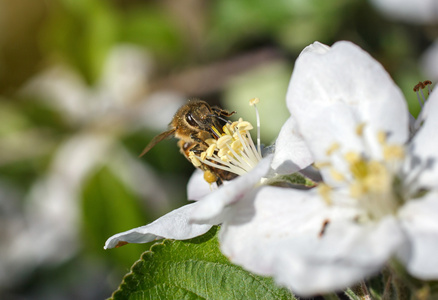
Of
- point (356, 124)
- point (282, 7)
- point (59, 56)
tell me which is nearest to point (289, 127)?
point (356, 124)

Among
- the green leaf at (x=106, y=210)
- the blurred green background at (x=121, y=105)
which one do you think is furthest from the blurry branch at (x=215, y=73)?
the green leaf at (x=106, y=210)

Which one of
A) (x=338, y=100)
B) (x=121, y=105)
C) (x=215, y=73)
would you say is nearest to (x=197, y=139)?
(x=338, y=100)

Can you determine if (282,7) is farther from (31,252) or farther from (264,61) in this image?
(31,252)

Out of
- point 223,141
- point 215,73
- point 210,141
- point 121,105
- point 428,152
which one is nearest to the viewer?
point 428,152

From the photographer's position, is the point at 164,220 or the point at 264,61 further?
the point at 264,61

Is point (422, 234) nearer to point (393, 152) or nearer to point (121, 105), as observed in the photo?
point (393, 152)

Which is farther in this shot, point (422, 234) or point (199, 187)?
point (199, 187)

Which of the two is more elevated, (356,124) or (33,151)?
(356,124)
